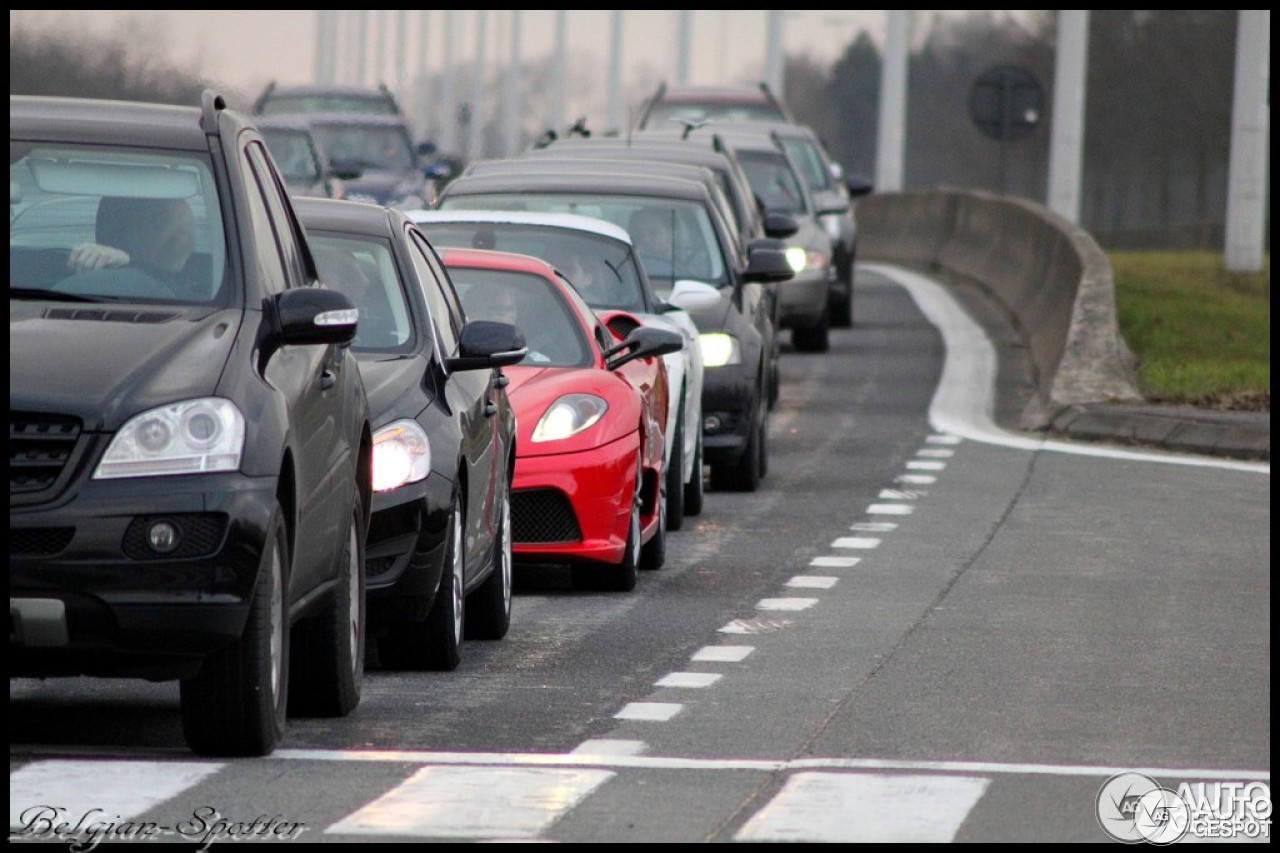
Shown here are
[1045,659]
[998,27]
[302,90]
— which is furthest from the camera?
[998,27]

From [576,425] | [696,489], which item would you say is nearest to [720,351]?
[696,489]

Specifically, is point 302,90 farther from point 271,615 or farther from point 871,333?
point 271,615

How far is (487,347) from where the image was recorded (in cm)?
1074

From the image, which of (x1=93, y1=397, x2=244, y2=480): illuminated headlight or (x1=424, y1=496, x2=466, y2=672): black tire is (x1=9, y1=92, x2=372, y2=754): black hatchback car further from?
(x1=424, y1=496, x2=466, y2=672): black tire

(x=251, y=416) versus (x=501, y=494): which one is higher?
(x=251, y=416)

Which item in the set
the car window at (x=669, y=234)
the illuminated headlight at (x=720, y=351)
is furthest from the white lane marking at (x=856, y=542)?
the car window at (x=669, y=234)

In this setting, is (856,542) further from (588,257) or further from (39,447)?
(39,447)

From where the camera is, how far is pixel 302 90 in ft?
133

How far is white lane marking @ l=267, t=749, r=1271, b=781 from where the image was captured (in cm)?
823

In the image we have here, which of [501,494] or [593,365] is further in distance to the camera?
[593,365]

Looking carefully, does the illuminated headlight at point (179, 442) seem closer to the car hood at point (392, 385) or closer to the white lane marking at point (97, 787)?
the white lane marking at point (97, 787)

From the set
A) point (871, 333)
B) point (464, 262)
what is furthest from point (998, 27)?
point (464, 262)

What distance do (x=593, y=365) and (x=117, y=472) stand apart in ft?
18.9

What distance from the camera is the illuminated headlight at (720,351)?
17.2 meters
